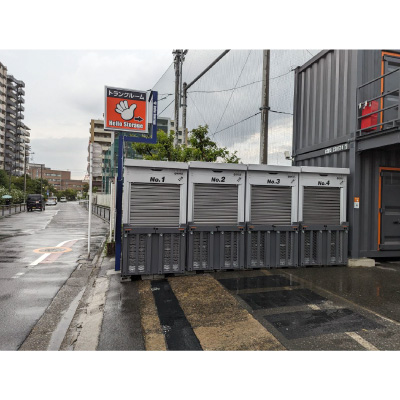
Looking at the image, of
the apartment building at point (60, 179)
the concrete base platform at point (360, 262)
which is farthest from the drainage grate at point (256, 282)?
the apartment building at point (60, 179)

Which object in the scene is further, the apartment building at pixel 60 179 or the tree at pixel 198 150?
the apartment building at pixel 60 179

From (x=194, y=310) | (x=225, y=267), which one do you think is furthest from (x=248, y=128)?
(x=194, y=310)

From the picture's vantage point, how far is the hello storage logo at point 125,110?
748 centimetres

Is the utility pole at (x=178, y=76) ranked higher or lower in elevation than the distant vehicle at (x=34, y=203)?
higher

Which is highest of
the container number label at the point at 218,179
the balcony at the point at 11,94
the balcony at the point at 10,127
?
the balcony at the point at 11,94

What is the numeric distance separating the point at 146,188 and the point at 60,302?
2.71 meters

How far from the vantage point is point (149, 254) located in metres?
6.29

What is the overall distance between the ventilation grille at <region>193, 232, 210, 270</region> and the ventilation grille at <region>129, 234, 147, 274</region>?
1133 mm

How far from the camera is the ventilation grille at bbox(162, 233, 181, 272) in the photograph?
6418mm

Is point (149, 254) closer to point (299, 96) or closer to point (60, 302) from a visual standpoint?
point (60, 302)

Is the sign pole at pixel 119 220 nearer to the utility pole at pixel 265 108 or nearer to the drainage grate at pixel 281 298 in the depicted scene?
the drainage grate at pixel 281 298

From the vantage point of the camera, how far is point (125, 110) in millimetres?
7672

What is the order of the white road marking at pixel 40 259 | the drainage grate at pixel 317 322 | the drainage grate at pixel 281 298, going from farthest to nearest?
the white road marking at pixel 40 259 < the drainage grate at pixel 281 298 < the drainage grate at pixel 317 322

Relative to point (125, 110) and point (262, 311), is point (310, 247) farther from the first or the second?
point (125, 110)
